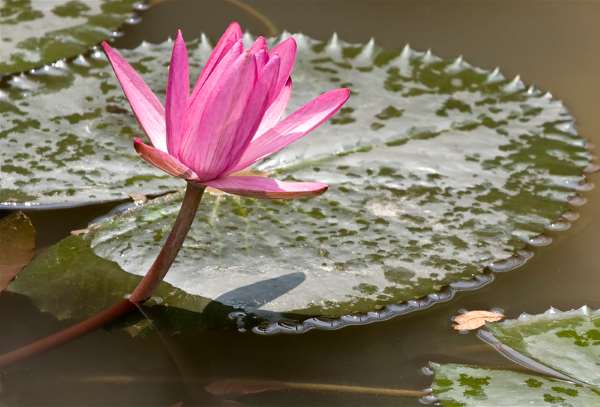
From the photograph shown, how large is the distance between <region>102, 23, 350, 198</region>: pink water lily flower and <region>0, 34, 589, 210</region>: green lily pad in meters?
0.40

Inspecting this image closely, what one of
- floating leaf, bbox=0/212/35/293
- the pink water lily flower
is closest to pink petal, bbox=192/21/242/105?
the pink water lily flower

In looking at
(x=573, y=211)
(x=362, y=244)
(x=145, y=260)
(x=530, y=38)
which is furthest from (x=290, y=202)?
(x=530, y=38)

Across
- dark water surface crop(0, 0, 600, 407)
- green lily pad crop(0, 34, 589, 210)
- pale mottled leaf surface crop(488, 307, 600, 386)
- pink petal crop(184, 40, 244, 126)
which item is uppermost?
pink petal crop(184, 40, 244, 126)

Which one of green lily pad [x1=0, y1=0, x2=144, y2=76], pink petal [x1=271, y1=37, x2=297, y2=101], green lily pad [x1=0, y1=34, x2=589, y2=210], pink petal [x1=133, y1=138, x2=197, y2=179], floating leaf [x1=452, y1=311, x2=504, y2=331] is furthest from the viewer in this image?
green lily pad [x1=0, y1=0, x2=144, y2=76]

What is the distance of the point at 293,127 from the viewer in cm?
122

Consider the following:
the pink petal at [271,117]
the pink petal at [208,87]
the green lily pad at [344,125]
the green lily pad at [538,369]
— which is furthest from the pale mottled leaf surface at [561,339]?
the pink petal at [208,87]

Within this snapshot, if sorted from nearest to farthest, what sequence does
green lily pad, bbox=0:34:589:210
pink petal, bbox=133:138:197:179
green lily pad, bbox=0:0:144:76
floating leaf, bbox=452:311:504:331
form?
pink petal, bbox=133:138:197:179 < floating leaf, bbox=452:311:504:331 < green lily pad, bbox=0:34:589:210 < green lily pad, bbox=0:0:144:76

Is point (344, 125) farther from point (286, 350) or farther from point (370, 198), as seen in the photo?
point (286, 350)

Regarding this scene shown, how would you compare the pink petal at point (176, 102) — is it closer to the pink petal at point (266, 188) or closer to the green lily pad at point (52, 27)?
the pink petal at point (266, 188)

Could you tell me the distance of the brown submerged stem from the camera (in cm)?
124

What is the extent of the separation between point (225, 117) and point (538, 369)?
1.98 ft

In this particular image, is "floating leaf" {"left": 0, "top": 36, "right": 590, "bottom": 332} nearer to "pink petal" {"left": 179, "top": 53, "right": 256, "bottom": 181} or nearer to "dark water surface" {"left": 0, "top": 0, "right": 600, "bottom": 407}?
"dark water surface" {"left": 0, "top": 0, "right": 600, "bottom": 407}

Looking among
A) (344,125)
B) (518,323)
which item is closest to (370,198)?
(344,125)

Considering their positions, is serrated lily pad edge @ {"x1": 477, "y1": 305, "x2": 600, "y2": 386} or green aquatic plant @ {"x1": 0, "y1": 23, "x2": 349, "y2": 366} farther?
serrated lily pad edge @ {"x1": 477, "y1": 305, "x2": 600, "y2": 386}
